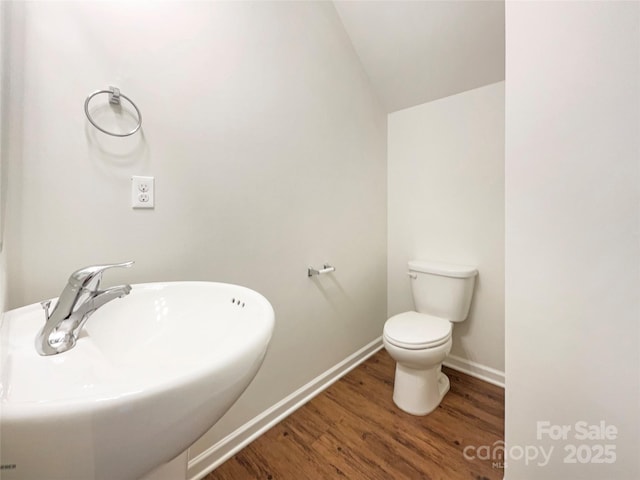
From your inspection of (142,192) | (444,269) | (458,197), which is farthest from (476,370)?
(142,192)

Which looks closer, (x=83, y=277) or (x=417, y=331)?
(x=83, y=277)

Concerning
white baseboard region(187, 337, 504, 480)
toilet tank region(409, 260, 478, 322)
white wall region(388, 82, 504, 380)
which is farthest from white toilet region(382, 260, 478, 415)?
white baseboard region(187, 337, 504, 480)

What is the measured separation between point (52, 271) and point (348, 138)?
155 cm

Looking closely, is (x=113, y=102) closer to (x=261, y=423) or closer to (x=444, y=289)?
(x=261, y=423)

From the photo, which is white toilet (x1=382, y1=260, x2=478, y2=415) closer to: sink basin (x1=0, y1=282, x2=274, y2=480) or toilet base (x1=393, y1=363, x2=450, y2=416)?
toilet base (x1=393, y1=363, x2=450, y2=416)

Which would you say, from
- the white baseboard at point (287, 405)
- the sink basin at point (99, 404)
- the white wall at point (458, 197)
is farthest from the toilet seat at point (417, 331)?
the sink basin at point (99, 404)

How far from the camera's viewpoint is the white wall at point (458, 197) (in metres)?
1.60

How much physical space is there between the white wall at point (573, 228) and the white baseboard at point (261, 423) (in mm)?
969

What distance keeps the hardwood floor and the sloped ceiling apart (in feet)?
6.31

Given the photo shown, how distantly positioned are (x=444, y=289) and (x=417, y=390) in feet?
2.02

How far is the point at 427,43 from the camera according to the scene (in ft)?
5.02

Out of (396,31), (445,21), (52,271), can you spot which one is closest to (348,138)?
(396,31)

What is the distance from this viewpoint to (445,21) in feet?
4.62

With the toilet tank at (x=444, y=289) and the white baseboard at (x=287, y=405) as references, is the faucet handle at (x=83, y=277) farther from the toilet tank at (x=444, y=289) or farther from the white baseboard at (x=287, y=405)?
the toilet tank at (x=444, y=289)
